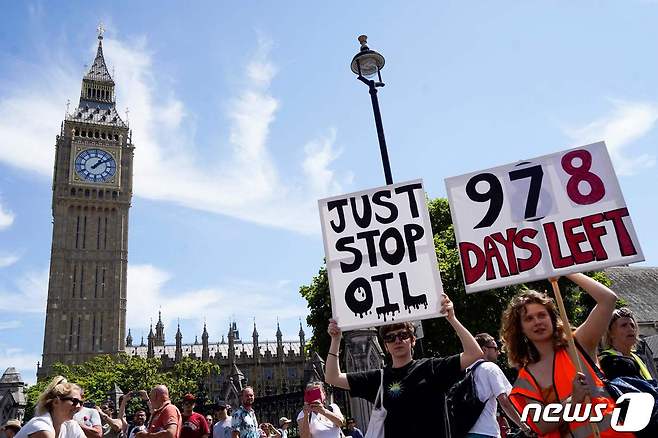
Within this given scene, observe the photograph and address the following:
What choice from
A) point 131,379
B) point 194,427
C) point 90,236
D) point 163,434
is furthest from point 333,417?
point 90,236

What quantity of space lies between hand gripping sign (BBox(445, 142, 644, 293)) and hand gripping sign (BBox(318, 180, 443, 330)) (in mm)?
303

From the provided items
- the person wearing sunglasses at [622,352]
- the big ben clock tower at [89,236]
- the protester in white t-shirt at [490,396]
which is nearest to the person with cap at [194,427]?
the protester in white t-shirt at [490,396]

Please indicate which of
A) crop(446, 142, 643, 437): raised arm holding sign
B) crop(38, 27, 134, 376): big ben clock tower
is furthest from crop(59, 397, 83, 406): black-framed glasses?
crop(38, 27, 134, 376): big ben clock tower

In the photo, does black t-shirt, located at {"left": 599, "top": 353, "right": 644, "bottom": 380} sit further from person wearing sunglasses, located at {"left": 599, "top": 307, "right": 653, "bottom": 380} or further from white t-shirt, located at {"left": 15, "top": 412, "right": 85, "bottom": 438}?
white t-shirt, located at {"left": 15, "top": 412, "right": 85, "bottom": 438}

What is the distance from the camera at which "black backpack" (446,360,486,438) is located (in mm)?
4125

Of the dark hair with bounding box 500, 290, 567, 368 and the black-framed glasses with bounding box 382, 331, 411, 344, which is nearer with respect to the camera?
the dark hair with bounding box 500, 290, 567, 368

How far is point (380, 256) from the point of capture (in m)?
4.47

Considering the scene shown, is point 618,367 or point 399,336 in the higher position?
point 399,336

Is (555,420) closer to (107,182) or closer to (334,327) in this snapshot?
(334,327)

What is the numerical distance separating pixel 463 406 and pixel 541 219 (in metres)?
1.63

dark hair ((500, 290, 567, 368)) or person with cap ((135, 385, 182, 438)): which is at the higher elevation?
dark hair ((500, 290, 567, 368))

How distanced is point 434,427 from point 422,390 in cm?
24

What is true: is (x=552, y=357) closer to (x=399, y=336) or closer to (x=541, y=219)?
(x=399, y=336)

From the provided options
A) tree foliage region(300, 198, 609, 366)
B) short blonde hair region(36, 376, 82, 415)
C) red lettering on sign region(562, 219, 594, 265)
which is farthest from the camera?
tree foliage region(300, 198, 609, 366)
